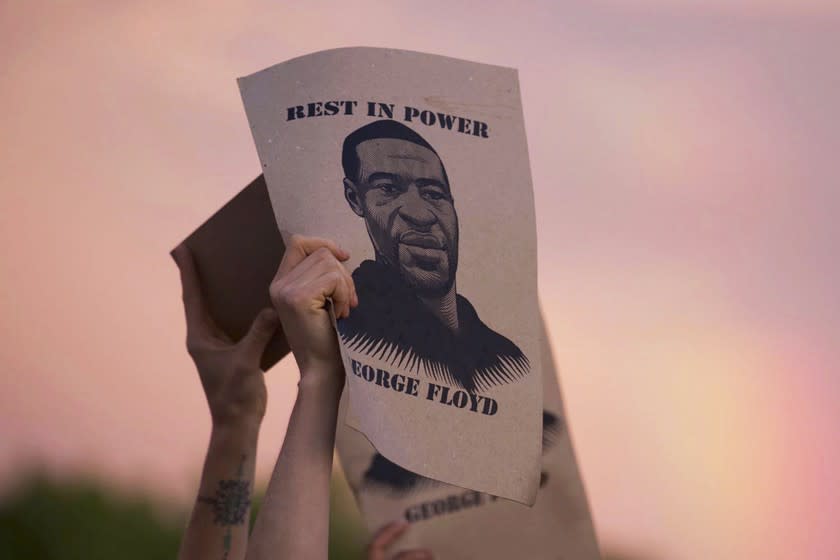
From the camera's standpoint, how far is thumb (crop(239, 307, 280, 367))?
1263 millimetres

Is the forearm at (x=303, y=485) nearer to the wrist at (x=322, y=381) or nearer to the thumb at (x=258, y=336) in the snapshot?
the wrist at (x=322, y=381)

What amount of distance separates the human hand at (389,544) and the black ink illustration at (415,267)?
30cm

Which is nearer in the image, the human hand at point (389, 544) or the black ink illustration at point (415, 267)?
the black ink illustration at point (415, 267)

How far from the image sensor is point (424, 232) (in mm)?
1054

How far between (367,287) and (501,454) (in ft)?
0.71

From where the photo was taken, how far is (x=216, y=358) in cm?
132

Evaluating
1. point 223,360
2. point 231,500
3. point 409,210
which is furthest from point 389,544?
point 409,210

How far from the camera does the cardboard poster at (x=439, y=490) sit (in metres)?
1.18

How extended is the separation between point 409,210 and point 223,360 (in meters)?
0.41

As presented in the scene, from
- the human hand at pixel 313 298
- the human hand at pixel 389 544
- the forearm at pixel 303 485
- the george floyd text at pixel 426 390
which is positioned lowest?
the forearm at pixel 303 485

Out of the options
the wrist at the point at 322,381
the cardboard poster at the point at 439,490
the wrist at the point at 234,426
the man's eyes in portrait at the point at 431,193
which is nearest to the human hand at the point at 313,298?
the wrist at the point at 322,381

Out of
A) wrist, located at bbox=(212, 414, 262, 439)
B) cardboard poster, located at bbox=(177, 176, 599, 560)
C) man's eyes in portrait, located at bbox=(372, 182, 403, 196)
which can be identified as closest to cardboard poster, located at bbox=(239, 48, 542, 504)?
man's eyes in portrait, located at bbox=(372, 182, 403, 196)

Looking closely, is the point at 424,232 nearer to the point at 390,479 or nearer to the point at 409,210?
the point at 409,210

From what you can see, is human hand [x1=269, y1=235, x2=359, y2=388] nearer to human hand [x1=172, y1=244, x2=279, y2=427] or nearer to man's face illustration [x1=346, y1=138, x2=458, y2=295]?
man's face illustration [x1=346, y1=138, x2=458, y2=295]
